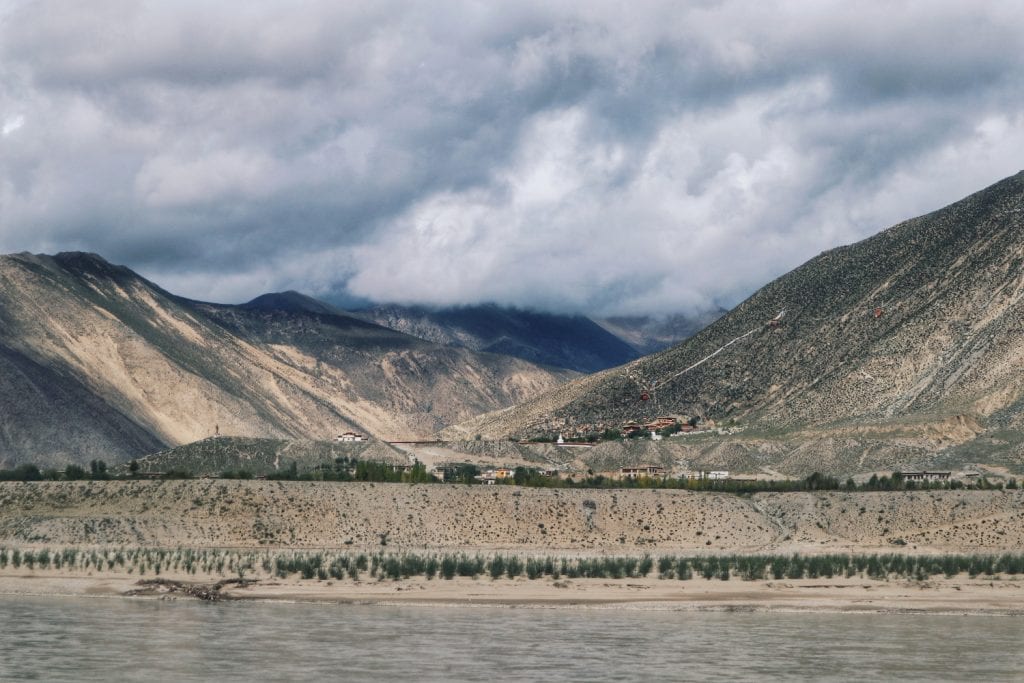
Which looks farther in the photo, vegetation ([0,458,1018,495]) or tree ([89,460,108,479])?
tree ([89,460,108,479])

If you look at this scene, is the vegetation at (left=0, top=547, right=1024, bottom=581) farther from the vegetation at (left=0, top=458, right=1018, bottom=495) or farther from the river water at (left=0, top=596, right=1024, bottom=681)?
the vegetation at (left=0, top=458, right=1018, bottom=495)

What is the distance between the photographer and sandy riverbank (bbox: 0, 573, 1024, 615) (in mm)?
66500

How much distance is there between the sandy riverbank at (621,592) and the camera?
6650cm

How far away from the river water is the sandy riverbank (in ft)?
5.96

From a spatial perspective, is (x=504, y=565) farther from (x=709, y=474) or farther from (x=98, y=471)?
(x=709, y=474)

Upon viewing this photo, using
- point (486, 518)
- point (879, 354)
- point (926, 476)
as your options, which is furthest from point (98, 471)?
point (879, 354)

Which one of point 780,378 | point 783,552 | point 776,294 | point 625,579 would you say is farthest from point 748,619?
point 776,294

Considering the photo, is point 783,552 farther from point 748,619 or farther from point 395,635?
point 395,635

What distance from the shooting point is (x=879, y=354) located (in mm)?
160125

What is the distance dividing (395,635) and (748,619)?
15270 millimetres

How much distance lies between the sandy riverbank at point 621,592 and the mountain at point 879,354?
54.6 meters

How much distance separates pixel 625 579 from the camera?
75.1 m

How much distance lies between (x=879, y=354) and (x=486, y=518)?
75.0m

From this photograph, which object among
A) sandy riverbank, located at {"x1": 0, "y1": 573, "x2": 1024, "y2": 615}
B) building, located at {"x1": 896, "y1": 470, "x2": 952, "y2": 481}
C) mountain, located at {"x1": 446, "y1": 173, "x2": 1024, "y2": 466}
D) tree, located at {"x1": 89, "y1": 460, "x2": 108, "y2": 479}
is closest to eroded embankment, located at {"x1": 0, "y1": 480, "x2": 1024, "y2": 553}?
tree, located at {"x1": 89, "y1": 460, "x2": 108, "y2": 479}
